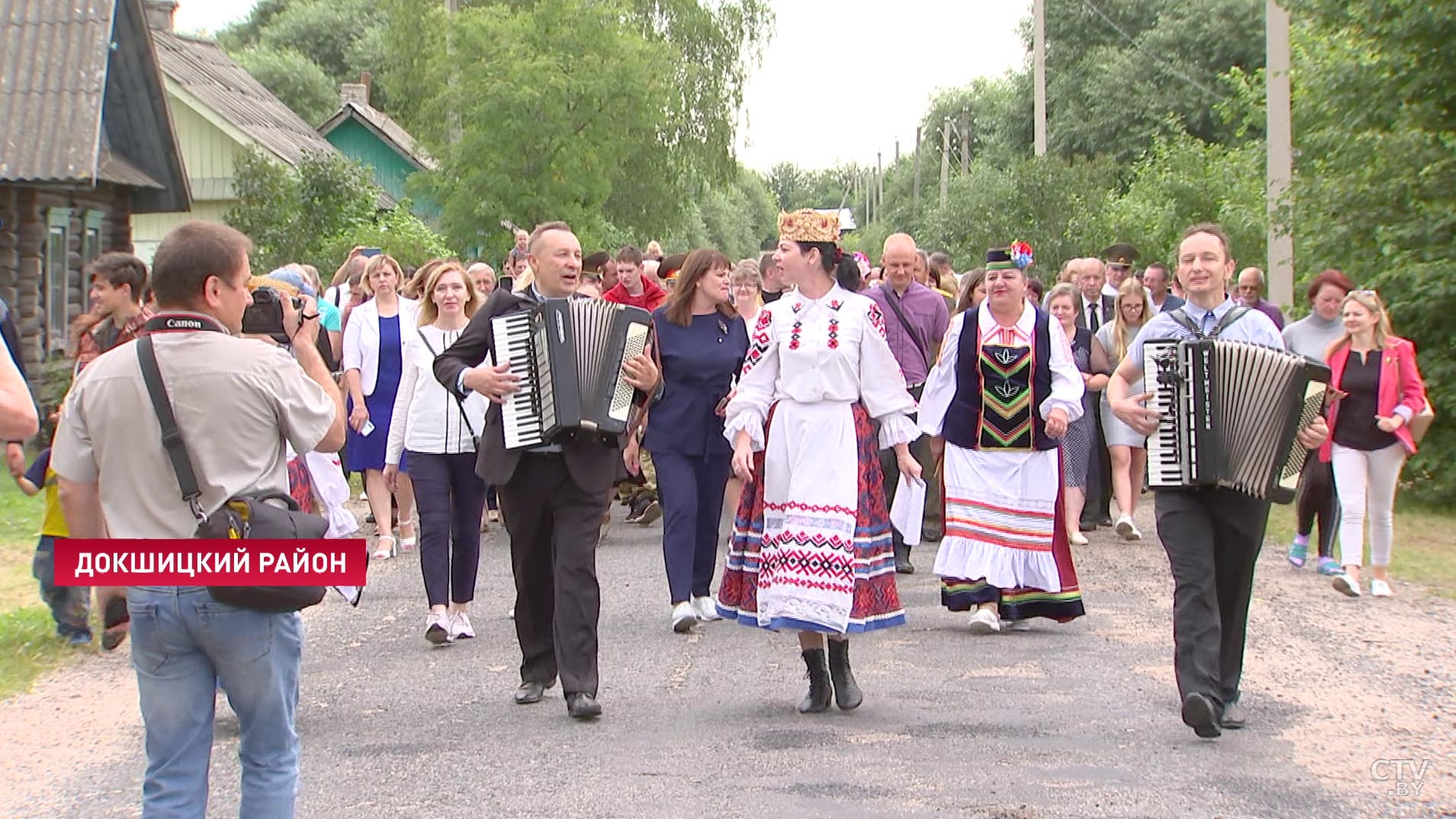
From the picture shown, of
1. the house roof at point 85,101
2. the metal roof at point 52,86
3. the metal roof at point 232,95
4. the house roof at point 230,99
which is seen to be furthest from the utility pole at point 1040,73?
the metal roof at point 52,86

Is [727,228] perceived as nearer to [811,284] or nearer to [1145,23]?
[1145,23]

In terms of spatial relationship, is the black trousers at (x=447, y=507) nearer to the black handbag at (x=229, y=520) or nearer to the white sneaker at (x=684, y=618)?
the white sneaker at (x=684, y=618)

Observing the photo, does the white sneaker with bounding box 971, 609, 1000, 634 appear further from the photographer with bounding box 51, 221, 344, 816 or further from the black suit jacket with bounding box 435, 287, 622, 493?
the photographer with bounding box 51, 221, 344, 816

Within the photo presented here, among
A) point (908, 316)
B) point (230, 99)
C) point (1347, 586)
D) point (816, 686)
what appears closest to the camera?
point (816, 686)

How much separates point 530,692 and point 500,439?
1165 mm

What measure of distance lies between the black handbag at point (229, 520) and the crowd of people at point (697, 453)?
0.03 meters

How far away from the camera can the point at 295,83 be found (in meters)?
64.0

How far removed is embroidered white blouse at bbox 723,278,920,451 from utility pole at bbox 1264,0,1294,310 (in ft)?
31.6

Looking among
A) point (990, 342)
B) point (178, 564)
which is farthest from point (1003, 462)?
point (178, 564)

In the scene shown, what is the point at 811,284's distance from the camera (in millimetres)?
7484

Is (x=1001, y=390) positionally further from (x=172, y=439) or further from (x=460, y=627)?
(x=172, y=439)

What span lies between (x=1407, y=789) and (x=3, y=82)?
18337mm

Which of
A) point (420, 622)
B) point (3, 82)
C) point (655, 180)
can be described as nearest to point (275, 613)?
point (420, 622)

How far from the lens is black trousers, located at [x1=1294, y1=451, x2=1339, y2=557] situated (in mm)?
11109
